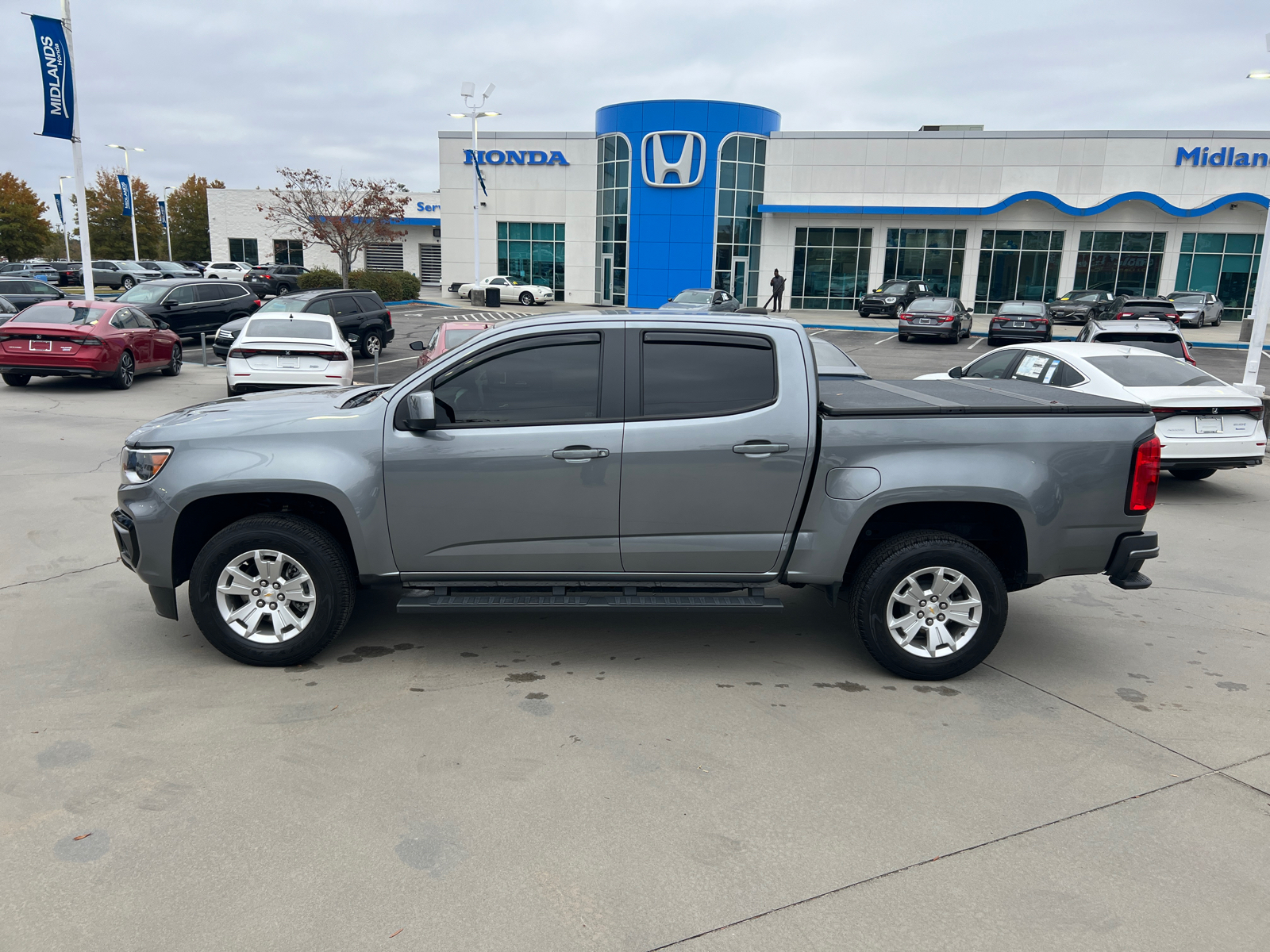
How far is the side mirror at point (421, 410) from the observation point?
15.6 feet

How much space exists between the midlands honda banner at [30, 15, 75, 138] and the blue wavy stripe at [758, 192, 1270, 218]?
30.0m

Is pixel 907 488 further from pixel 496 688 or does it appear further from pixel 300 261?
pixel 300 261

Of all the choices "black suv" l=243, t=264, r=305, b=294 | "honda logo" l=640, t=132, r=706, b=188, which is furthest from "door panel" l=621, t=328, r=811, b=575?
"black suv" l=243, t=264, r=305, b=294

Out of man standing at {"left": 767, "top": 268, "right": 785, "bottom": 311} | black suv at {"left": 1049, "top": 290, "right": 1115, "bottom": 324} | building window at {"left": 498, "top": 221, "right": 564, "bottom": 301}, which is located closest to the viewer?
black suv at {"left": 1049, "top": 290, "right": 1115, "bottom": 324}

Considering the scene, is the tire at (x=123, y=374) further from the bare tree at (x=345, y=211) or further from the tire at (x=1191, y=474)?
the bare tree at (x=345, y=211)

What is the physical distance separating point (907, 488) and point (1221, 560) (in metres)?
4.35

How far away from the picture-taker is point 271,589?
500 centimetres

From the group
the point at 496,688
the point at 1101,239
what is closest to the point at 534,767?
the point at 496,688

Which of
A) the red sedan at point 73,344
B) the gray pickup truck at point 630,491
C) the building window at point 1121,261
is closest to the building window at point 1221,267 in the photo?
the building window at point 1121,261

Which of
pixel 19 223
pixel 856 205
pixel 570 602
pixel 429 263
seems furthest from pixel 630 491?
pixel 19 223

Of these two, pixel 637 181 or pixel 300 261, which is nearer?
pixel 637 181

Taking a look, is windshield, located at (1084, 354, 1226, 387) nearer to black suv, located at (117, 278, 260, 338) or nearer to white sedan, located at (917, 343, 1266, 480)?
white sedan, located at (917, 343, 1266, 480)

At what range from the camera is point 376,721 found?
14.6 ft

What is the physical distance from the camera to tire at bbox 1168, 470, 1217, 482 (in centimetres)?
1043
